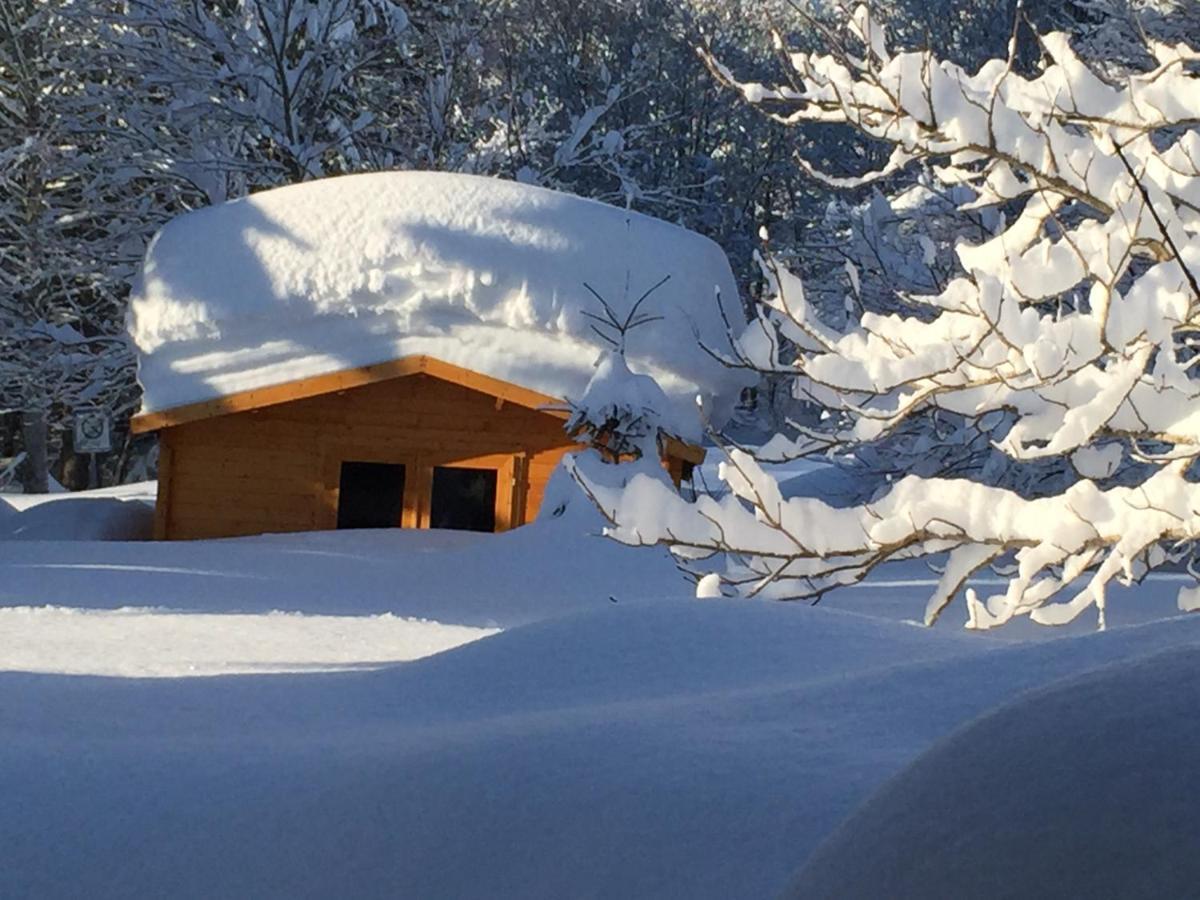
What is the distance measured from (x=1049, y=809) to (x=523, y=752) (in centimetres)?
171

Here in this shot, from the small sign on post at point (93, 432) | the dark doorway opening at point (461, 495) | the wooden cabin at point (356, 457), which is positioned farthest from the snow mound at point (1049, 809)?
the small sign on post at point (93, 432)

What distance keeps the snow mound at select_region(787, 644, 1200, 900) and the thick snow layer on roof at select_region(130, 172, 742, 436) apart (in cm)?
1352

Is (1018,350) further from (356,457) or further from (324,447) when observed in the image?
(324,447)

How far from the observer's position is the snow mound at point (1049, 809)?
1926 millimetres

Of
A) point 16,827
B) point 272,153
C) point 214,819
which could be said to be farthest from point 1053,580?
point 272,153

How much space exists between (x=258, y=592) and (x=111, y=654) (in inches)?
160

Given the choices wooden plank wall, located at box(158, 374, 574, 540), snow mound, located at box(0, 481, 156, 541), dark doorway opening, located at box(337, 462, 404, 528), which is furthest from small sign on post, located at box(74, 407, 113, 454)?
dark doorway opening, located at box(337, 462, 404, 528)

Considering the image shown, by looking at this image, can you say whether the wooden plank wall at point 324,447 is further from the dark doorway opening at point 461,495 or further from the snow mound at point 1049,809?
the snow mound at point 1049,809

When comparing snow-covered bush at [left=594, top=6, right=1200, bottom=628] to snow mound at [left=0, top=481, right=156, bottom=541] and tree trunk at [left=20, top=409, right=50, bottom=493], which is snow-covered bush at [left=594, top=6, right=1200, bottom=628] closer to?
snow mound at [left=0, top=481, right=156, bottom=541]

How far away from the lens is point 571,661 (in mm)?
5355

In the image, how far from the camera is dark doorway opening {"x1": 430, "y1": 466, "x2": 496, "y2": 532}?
54.9ft

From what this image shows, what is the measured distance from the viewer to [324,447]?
16.8 m

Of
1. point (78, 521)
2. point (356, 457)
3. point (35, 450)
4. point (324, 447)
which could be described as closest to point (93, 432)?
point (35, 450)

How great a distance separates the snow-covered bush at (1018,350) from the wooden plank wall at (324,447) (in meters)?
12.1
